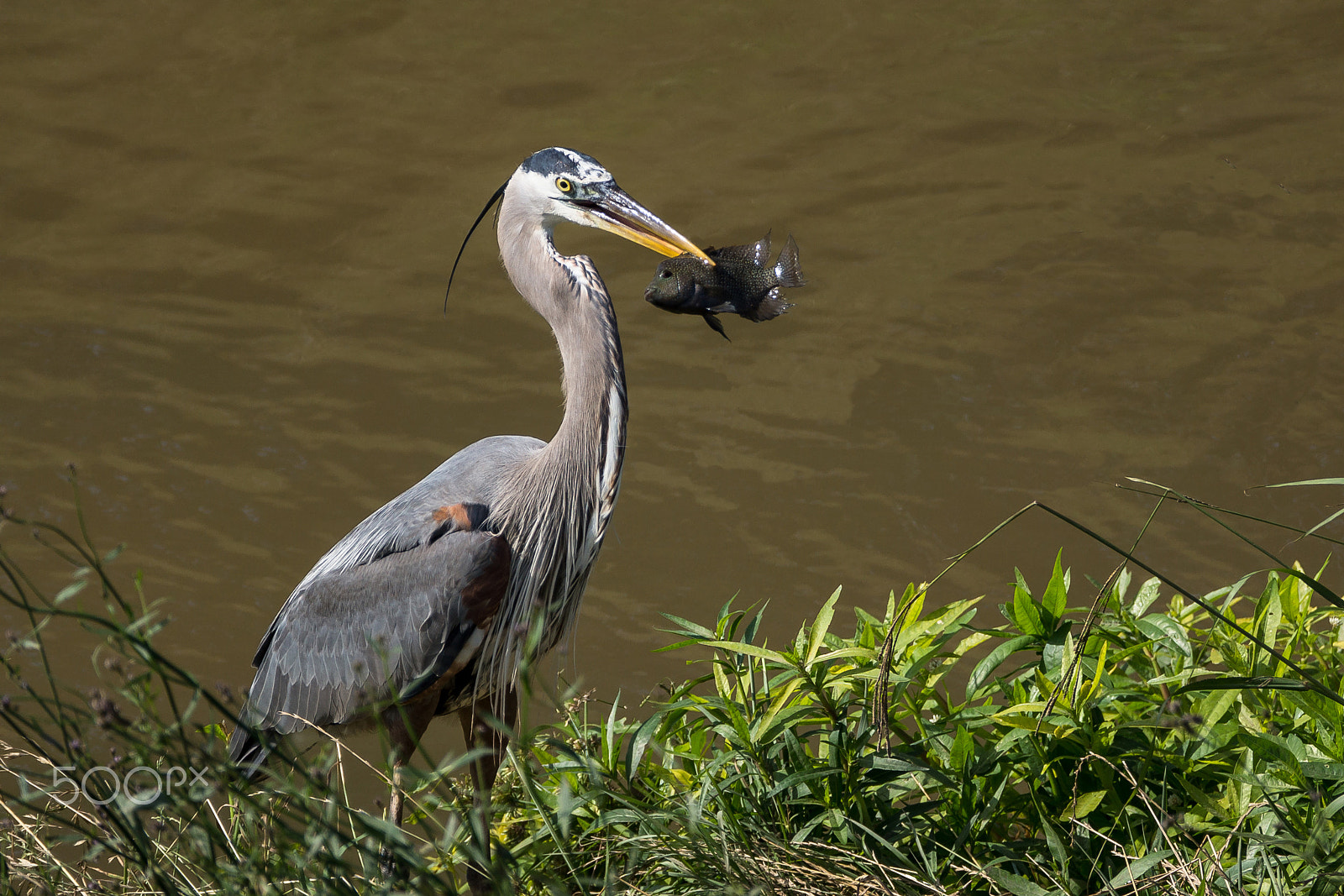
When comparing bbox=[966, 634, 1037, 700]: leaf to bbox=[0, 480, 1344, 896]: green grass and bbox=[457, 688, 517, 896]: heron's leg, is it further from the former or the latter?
bbox=[457, 688, 517, 896]: heron's leg

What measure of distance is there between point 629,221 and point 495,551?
0.99 m

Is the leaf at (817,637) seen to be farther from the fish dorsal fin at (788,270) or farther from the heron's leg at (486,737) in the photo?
the fish dorsal fin at (788,270)

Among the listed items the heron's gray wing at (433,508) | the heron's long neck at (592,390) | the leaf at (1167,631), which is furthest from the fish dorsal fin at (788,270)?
the leaf at (1167,631)

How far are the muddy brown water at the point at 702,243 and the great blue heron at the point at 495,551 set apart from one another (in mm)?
1674

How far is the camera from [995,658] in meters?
2.56

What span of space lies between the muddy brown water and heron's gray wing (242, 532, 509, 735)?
169 cm

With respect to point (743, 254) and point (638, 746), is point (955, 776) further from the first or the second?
point (743, 254)

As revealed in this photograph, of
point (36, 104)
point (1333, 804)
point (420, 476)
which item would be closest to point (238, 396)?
point (420, 476)

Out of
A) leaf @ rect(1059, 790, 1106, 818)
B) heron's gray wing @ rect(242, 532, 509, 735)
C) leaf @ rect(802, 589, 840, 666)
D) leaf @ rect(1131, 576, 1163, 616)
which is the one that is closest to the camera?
leaf @ rect(1059, 790, 1106, 818)

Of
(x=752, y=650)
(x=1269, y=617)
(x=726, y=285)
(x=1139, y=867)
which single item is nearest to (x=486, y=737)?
(x=752, y=650)

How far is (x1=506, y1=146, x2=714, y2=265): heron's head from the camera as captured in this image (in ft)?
11.6

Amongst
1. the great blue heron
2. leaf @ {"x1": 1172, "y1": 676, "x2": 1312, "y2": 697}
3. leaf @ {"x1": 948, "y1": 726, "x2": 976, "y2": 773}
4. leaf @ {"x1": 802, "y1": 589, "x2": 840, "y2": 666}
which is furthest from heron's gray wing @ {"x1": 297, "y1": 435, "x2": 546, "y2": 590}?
leaf @ {"x1": 1172, "y1": 676, "x2": 1312, "y2": 697}

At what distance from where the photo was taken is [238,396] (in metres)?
6.75

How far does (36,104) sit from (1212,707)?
329 inches
